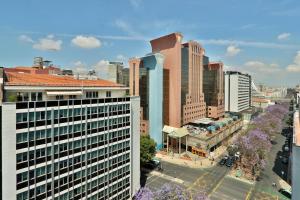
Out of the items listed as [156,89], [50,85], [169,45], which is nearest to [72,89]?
[50,85]

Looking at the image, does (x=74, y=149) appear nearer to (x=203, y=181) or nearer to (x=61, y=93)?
(x=61, y=93)

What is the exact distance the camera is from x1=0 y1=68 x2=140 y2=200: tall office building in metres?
33.6

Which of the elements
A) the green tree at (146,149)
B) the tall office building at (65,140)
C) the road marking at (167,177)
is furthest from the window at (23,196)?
the road marking at (167,177)

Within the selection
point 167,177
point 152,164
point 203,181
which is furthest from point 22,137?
point 152,164

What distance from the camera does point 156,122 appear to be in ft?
311

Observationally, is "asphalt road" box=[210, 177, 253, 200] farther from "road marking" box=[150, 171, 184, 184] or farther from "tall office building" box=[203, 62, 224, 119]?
"tall office building" box=[203, 62, 224, 119]

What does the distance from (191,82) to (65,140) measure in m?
77.1

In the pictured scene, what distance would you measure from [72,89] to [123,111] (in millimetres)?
12505

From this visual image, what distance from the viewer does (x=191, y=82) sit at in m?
108

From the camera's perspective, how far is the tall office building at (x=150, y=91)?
309ft

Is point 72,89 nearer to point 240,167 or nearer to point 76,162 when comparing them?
point 76,162

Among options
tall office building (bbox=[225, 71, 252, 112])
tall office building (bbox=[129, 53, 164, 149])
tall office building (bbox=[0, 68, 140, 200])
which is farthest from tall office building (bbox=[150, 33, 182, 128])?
tall office building (bbox=[225, 71, 252, 112])

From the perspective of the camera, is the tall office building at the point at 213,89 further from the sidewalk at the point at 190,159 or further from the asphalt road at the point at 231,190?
the asphalt road at the point at 231,190

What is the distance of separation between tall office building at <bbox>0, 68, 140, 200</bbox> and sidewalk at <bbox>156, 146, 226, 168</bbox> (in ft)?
98.8
